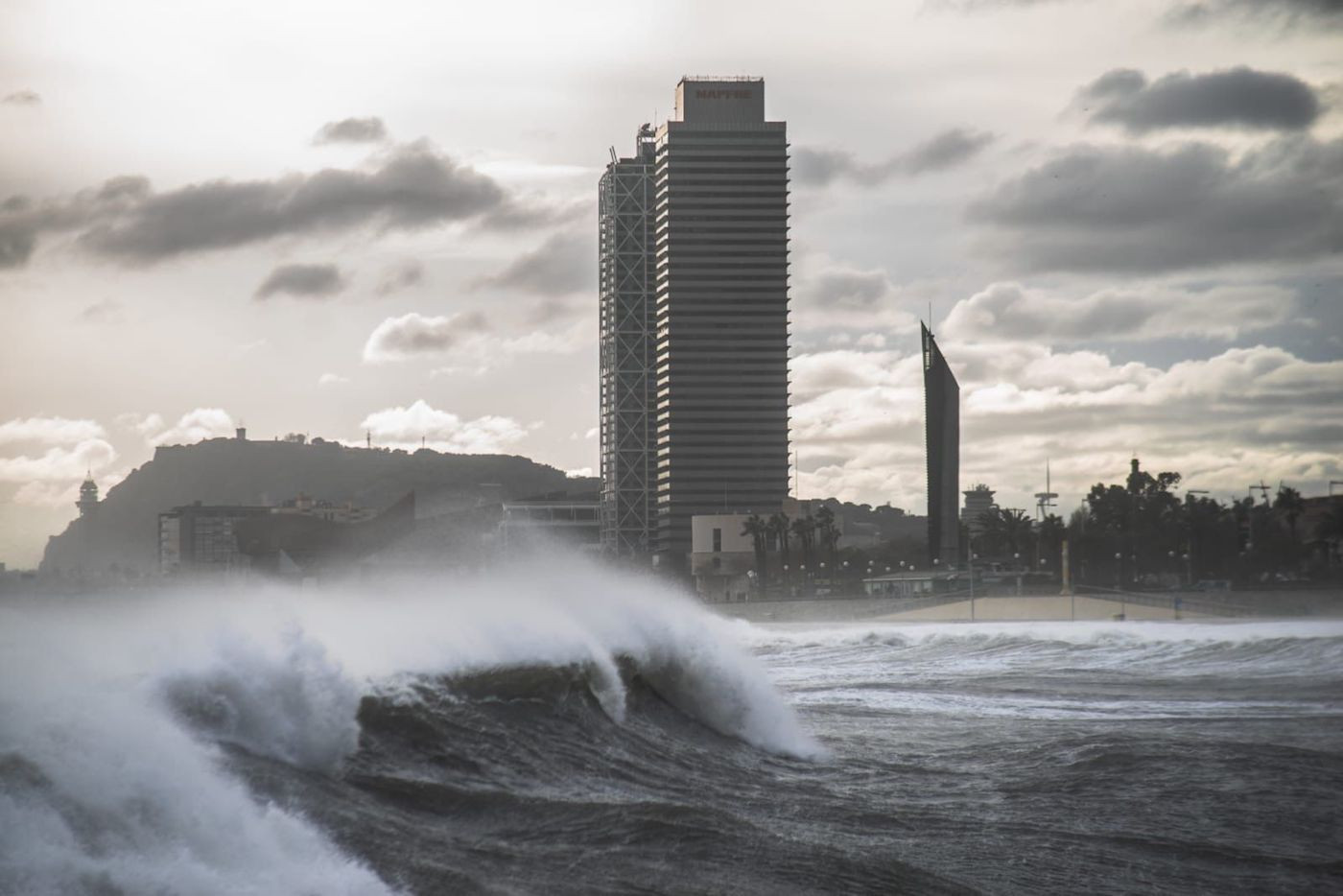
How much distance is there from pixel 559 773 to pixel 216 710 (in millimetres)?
4544

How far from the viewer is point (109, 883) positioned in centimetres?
1001

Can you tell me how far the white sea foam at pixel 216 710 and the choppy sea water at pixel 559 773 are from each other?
35 millimetres

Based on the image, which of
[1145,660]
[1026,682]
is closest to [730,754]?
[1026,682]

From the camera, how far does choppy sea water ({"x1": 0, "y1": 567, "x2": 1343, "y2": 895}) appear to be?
1147 cm

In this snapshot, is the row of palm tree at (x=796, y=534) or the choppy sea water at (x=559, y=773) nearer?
the choppy sea water at (x=559, y=773)

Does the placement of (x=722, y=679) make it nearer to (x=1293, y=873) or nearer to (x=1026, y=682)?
(x=1293, y=873)

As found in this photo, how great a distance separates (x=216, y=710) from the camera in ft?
49.2

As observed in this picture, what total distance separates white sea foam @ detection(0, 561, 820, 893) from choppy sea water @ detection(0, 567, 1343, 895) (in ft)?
0.12

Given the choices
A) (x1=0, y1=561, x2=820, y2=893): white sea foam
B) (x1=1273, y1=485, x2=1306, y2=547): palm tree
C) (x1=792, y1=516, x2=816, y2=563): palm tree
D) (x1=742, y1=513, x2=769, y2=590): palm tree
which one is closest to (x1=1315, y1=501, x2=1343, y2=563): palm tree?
(x1=1273, y1=485, x2=1306, y2=547): palm tree

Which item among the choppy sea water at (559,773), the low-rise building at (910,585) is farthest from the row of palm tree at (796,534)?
the choppy sea water at (559,773)

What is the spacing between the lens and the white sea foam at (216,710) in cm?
1055

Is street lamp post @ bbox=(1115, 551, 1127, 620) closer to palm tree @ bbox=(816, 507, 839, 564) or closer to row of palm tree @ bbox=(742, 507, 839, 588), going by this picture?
palm tree @ bbox=(816, 507, 839, 564)

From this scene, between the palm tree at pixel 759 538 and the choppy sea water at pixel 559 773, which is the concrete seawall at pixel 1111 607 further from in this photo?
the choppy sea water at pixel 559 773

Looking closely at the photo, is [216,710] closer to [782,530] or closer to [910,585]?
[910,585]
